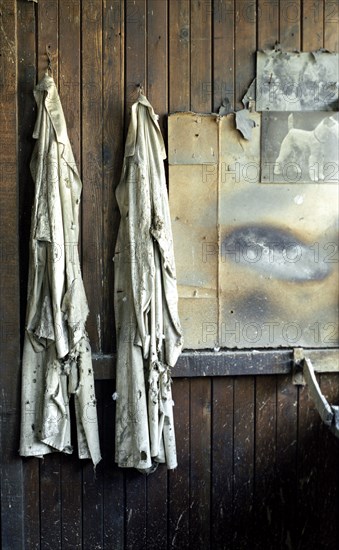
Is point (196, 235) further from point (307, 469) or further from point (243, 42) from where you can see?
point (307, 469)

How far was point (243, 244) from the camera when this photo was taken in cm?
235

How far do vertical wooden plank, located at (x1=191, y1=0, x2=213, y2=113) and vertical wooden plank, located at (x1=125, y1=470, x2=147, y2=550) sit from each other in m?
1.38

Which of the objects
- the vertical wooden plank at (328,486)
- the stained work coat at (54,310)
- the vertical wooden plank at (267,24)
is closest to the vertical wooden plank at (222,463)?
the vertical wooden plank at (328,486)

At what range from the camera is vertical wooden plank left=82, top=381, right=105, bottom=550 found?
2.35 metres

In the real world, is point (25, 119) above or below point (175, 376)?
above

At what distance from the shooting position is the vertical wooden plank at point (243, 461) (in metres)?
2.39

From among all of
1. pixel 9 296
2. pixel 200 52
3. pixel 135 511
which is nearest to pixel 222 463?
pixel 135 511

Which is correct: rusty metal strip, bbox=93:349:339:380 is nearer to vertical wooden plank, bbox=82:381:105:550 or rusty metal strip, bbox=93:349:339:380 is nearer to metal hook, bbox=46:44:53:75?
vertical wooden plank, bbox=82:381:105:550

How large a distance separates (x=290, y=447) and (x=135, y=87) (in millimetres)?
1455

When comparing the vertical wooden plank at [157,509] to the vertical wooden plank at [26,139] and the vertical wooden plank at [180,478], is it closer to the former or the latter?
the vertical wooden plank at [180,478]

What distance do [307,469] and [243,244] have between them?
2.93 feet

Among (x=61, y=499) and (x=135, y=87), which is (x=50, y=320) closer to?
(x=61, y=499)

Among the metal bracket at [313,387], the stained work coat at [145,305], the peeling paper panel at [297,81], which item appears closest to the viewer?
the metal bracket at [313,387]

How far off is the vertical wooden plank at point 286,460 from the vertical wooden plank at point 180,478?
0.35 m
